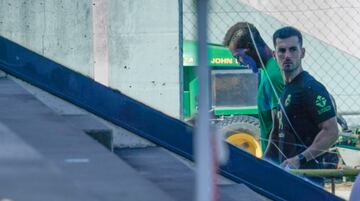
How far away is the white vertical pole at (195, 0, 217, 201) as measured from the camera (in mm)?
2205

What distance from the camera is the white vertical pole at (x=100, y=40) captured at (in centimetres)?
574

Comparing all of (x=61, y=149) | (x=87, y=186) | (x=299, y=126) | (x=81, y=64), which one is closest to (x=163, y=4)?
(x=81, y=64)

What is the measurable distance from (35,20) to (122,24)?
1.93ft

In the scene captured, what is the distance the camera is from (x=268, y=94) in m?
7.18

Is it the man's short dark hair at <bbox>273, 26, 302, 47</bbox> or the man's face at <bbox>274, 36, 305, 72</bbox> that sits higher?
the man's short dark hair at <bbox>273, 26, 302, 47</bbox>

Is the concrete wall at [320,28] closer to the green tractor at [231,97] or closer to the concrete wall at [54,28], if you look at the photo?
the green tractor at [231,97]

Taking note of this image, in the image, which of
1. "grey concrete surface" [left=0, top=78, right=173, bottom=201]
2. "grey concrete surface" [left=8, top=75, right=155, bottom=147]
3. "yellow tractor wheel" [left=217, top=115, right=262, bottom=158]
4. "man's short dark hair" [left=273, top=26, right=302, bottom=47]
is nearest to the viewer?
"grey concrete surface" [left=0, top=78, right=173, bottom=201]

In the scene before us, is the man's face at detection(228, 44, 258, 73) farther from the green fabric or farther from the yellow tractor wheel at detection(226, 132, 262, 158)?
the yellow tractor wheel at detection(226, 132, 262, 158)

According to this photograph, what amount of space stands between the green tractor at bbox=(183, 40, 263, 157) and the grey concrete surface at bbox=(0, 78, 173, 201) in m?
3.68

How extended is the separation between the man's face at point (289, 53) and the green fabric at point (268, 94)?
60 millimetres

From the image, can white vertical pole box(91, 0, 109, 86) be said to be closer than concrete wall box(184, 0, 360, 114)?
Yes

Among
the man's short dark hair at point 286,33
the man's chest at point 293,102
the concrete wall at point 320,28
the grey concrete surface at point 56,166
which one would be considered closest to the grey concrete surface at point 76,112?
the grey concrete surface at point 56,166

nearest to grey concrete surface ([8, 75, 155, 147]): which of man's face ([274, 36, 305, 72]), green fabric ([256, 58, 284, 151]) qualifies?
green fabric ([256, 58, 284, 151])

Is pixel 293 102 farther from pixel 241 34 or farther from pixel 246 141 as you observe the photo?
pixel 246 141
